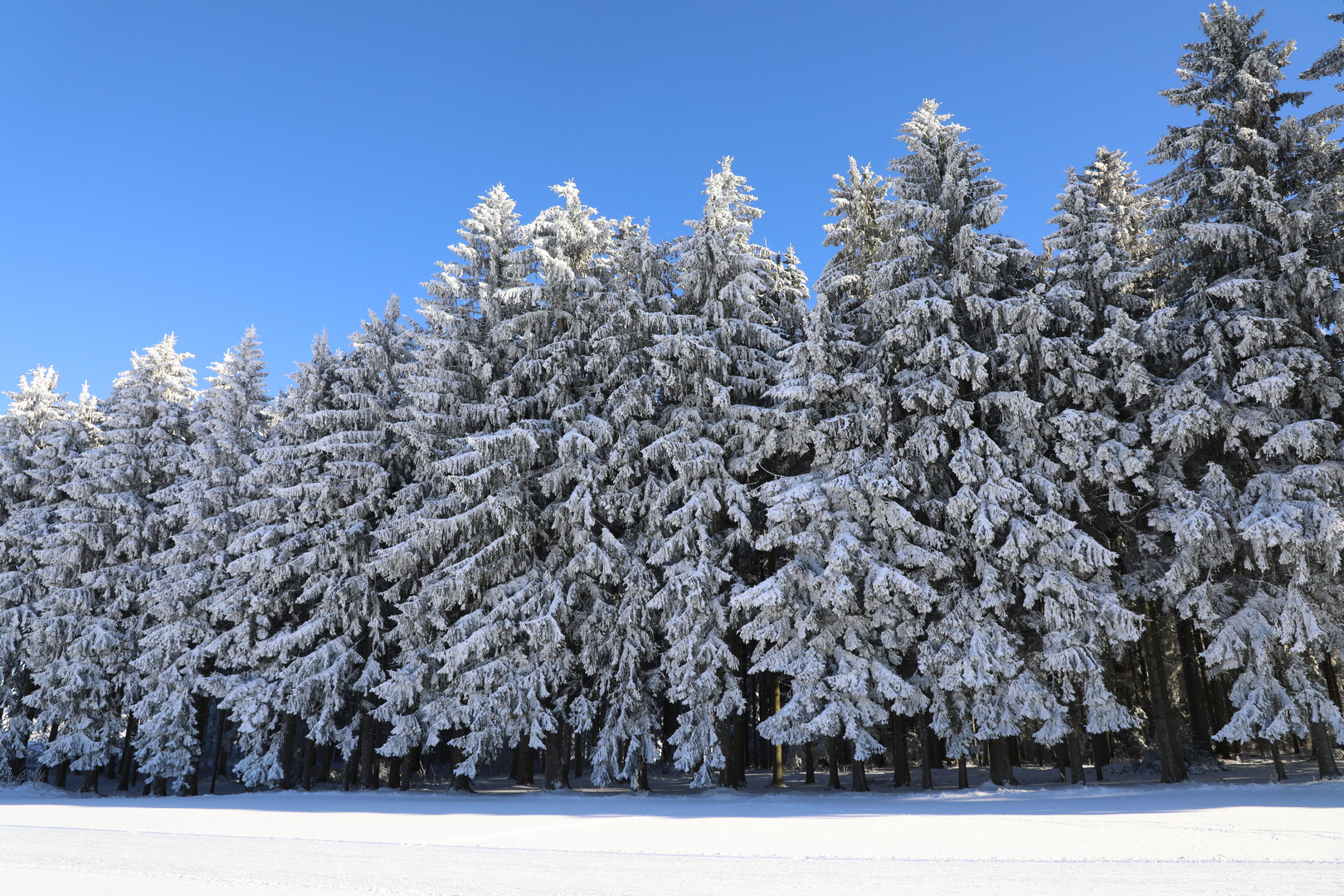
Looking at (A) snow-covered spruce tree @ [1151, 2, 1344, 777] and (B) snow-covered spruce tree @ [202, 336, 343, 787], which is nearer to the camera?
(A) snow-covered spruce tree @ [1151, 2, 1344, 777]

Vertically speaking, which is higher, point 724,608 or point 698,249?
point 698,249

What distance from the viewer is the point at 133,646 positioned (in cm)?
2481

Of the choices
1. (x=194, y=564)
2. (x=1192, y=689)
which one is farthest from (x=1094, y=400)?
(x=194, y=564)

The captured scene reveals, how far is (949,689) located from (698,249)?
12.4 m

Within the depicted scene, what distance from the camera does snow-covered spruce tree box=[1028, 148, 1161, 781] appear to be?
15344 millimetres

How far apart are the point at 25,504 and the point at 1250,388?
3822cm

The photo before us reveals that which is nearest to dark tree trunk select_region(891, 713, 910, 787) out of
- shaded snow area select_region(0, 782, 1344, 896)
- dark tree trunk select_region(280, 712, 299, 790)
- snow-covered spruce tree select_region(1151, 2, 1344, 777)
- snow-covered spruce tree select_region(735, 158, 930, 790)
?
snow-covered spruce tree select_region(735, 158, 930, 790)

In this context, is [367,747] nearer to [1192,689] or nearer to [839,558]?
[839,558]

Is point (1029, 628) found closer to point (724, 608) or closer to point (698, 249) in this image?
point (724, 608)

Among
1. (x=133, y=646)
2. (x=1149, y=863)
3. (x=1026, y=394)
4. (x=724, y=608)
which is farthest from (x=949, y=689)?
(x=133, y=646)

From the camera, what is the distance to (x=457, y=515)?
1956 centimetres

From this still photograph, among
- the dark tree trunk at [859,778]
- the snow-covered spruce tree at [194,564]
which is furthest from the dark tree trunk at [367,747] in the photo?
the dark tree trunk at [859,778]

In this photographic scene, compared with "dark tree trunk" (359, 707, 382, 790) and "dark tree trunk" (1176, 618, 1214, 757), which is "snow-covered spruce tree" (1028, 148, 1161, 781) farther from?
"dark tree trunk" (359, 707, 382, 790)

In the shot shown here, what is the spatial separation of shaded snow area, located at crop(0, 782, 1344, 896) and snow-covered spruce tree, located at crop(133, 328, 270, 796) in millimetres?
7487
